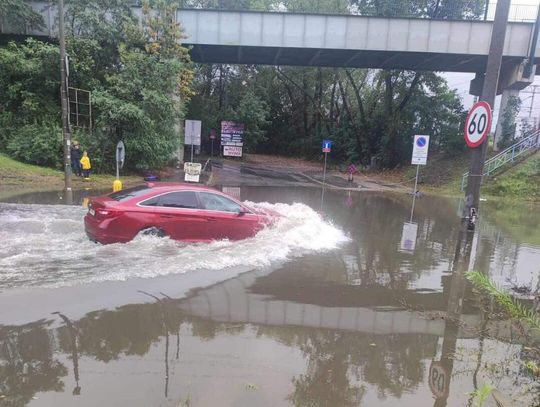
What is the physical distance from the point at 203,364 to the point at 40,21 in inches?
971

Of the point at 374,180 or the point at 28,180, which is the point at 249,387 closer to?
the point at 28,180

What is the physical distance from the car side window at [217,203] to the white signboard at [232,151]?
30484 mm

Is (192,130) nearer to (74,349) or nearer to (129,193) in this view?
(129,193)

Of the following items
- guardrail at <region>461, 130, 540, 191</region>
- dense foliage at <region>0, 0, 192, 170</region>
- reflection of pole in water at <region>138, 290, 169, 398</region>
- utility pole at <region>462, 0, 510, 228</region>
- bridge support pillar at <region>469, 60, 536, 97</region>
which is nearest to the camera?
reflection of pole in water at <region>138, 290, 169, 398</region>

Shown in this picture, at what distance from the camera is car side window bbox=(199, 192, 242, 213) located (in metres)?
9.20

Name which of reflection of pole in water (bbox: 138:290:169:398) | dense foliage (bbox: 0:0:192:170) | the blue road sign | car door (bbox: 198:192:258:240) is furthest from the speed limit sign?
dense foliage (bbox: 0:0:192:170)

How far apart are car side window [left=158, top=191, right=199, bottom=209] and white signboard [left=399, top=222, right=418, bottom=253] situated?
4.92 metres

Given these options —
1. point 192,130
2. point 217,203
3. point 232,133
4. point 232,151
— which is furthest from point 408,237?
point 232,151

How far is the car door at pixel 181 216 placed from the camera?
872 centimetres

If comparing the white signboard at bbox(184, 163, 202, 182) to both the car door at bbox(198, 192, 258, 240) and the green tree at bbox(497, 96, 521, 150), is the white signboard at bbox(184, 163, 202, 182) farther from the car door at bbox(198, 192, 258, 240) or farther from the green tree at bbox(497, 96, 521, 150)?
the green tree at bbox(497, 96, 521, 150)

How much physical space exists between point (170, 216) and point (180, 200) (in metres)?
0.41

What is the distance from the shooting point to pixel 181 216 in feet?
29.0

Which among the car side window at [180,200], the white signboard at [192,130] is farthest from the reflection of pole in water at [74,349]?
the white signboard at [192,130]

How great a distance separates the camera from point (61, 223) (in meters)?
10.3
